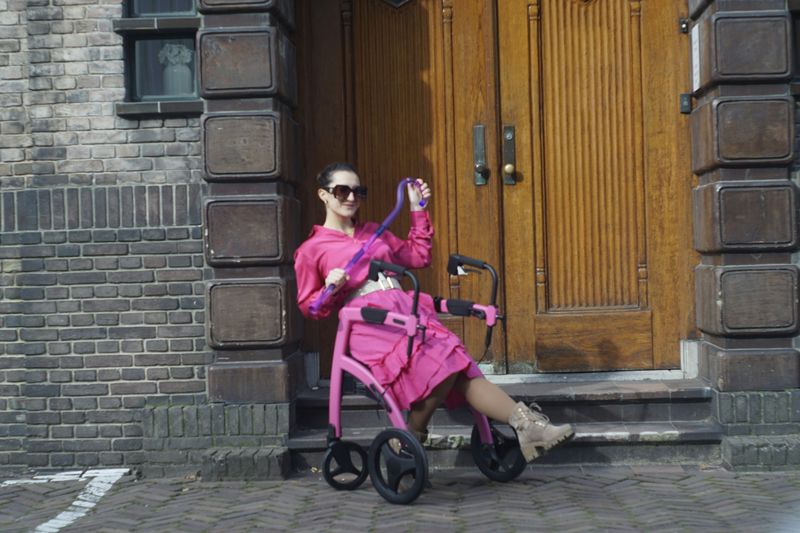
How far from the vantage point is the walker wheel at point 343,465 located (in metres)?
5.23

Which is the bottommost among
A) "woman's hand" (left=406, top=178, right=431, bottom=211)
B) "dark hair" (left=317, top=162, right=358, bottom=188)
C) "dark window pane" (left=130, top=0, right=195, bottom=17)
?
"woman's hand" (left=406, top=178, right=431, bottom=211)

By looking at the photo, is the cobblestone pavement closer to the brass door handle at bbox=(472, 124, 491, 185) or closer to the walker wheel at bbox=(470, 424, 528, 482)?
the walker wheel at bbox=(470, 424, 528, 482)

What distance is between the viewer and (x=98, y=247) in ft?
19.7

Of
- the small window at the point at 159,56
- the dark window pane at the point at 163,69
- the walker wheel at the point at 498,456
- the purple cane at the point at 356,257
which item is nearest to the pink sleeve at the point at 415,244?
the purple cane at the point at 356,257

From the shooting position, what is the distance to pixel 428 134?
20.9ft

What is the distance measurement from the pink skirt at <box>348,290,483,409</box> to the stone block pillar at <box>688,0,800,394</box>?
1613mm

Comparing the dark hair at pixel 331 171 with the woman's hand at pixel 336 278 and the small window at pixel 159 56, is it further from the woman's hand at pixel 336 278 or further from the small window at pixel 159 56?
the small window at pixel 159 56

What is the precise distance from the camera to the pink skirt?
16.5ft

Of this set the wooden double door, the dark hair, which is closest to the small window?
the wooden double door

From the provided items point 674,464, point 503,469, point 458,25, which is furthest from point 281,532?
point 458,25

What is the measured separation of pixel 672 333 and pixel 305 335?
7.50 ft

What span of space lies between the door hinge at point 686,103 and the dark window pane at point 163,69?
294 cm

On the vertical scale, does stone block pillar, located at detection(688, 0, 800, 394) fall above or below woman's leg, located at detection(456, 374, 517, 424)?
above

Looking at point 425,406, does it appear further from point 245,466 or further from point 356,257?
point 245,466
